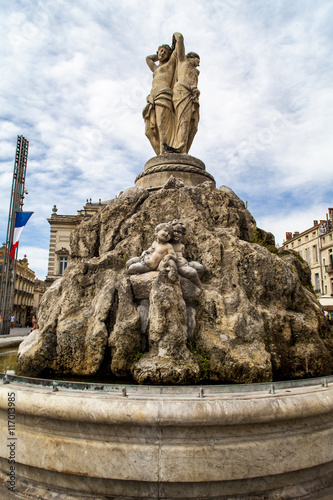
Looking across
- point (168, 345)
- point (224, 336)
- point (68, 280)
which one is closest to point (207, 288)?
point (224, 336)

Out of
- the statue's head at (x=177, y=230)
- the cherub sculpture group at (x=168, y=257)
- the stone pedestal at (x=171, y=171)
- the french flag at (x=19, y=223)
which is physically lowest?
the cherub sculpture group at (x=168, y=257)

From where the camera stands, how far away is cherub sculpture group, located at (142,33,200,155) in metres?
9.77

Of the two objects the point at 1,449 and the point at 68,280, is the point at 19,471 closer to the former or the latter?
the point at 1,449

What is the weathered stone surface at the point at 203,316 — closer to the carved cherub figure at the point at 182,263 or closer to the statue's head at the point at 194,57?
the carved cherub figure at the point at 182,263

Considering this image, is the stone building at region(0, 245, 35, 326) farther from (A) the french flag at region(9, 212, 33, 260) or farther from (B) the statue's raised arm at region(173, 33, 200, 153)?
(B) the statue's raised arm at region(173, 33, 200, 153)

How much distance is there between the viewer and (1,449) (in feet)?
10.7

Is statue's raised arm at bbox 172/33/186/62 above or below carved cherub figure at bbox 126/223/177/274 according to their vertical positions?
above

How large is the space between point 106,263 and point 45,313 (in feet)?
4.43

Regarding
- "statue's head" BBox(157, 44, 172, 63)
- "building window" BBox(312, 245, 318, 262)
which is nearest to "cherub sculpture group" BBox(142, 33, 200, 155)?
"statue's head" BBox(157, 44, 172, 63)

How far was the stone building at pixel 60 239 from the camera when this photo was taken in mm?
31519

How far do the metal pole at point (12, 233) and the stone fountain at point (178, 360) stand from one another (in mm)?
12579

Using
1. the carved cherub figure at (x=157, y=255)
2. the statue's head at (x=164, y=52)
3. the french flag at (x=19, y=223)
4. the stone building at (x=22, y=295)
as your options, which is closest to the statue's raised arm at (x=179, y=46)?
the statue's head at (x=164, y=52)

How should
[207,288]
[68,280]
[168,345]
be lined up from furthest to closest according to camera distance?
[68,280], [207,288], [168,345]

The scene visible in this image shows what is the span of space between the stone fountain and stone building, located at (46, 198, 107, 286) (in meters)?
24.3
